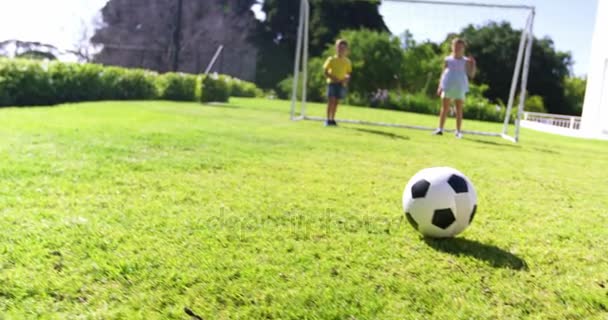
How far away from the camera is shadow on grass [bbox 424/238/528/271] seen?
8.45 ft

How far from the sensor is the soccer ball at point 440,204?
2848 millimetres

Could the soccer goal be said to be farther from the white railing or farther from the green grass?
the white railing

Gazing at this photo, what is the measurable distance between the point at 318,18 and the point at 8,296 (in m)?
34.8

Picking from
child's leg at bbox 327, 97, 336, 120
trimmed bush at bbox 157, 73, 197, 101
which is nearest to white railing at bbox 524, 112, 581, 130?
trimmed bush at bbox 157, 73, 197, 101

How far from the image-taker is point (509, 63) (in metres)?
30.8

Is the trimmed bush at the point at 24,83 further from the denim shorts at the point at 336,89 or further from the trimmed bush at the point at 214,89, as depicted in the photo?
the denim shorts at the point at 336,89

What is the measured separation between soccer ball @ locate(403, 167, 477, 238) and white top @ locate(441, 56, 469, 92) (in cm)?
682

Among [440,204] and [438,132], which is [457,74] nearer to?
[438,132]

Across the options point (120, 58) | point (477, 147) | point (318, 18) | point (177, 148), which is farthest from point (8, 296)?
point (318, 18)

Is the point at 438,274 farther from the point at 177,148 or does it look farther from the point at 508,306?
the point at 177,148

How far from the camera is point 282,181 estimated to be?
172 inches

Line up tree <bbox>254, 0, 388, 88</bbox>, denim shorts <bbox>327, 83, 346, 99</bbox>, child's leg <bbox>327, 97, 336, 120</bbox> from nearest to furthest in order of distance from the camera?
denim shorts <bbox>327, 83, 346, 99</bbox>
child's leg <bbox>327, 97, 336, 120</bbox>
tree <bbox>254, 0, 388, 88</bbox>

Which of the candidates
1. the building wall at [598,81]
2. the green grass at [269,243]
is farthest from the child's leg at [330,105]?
the building wall at [598,81]

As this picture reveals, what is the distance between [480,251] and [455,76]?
719 cm
